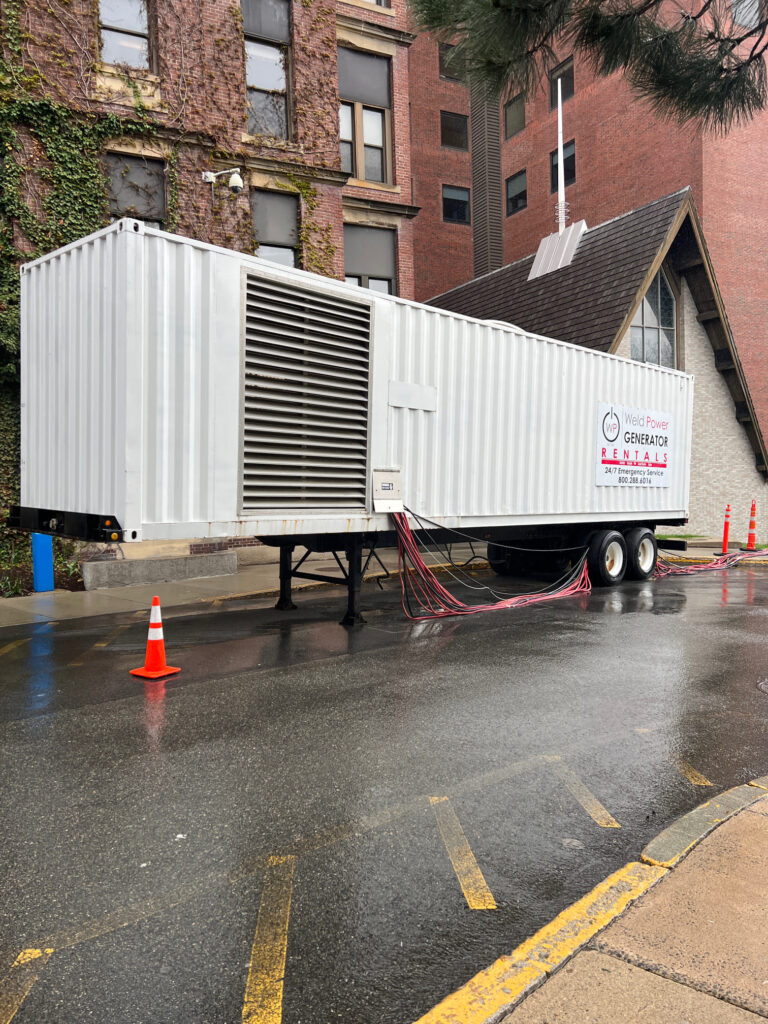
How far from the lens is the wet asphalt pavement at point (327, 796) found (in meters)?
2.80

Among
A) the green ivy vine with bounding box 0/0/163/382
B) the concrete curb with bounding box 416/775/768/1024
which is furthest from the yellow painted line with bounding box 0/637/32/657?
the concrete curb with bounding box 416/775/768/1024

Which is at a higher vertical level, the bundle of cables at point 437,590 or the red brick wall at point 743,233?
the red brick wall at point 743,233

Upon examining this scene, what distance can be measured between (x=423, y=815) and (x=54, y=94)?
14982mm

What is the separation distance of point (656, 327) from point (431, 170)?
1730 centimetres

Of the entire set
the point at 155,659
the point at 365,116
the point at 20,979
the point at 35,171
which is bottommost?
the point at 20,979

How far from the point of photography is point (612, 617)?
33.4 ft

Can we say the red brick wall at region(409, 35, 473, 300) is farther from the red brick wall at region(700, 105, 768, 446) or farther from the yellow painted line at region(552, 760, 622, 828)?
the yellow painted line at region(552, 760, 622, 828)

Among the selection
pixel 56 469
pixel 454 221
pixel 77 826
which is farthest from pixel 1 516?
pixel 454 221

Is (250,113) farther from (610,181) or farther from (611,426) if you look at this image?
(610,181)

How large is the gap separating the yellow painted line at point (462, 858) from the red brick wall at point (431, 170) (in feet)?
107

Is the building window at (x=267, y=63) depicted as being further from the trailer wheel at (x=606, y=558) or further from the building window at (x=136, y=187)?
the trailer wheel at (x=606, y=558)

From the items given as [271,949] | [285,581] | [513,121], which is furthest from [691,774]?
[513,121]

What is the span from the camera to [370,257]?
19141mm

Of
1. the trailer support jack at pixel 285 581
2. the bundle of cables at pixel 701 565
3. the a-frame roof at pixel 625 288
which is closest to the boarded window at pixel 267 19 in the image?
the a-frame roof at pixel 625 288
